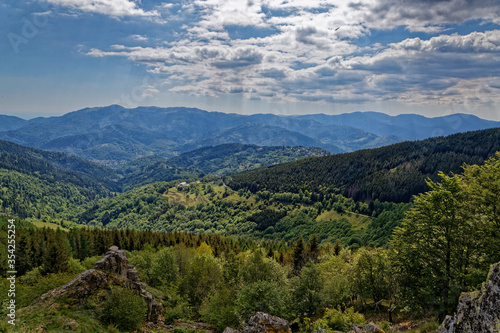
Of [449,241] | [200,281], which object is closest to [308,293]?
[200,281]

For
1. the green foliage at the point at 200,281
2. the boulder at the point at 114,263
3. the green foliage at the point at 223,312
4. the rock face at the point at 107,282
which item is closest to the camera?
the rock face at the point at 107,282

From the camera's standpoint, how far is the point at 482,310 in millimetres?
13562

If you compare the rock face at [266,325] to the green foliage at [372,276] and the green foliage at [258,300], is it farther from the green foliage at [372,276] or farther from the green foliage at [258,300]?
the green foliage at [372,276]

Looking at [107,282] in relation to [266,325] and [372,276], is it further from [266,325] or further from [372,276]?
[372,276]

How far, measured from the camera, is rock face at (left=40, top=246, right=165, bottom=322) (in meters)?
34.3

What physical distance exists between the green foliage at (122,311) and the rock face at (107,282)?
2770mm

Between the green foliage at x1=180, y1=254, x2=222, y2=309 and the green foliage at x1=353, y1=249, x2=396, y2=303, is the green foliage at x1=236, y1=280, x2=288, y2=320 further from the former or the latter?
the green foliage at x1=180, y1=254, x2=222, y2=309

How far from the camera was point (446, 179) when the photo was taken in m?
28.0

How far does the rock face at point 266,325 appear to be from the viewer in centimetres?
2597

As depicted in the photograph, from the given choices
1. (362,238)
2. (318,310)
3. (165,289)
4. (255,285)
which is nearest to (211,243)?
(165,289)

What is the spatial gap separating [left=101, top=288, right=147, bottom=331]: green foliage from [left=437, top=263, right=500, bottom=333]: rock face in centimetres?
3396

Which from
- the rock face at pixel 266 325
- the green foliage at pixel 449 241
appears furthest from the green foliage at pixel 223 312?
the green foliage at pixel 449 241

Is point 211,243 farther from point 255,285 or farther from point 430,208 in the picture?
point 430,208

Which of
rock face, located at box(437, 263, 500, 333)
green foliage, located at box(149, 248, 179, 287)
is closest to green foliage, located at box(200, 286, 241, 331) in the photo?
green foliage, located at box(149, 248, 179, 287)
